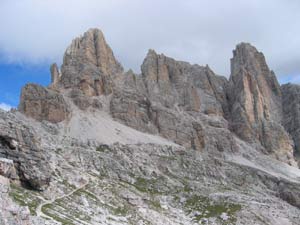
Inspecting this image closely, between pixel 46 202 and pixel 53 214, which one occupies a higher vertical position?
pixel 46 202

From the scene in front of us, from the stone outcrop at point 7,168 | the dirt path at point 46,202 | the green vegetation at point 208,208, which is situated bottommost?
the green vegetation at point 208,208

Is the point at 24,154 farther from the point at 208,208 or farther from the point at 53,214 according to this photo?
the point at 208,208

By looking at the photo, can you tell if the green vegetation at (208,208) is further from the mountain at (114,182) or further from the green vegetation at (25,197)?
the green vegetation at (25,197)

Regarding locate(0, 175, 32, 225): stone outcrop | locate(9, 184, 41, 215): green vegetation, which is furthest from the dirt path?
locate(0, 175, 32, 225): stone outcrop

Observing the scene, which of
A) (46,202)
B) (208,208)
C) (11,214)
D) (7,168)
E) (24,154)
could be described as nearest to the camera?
(11,214)

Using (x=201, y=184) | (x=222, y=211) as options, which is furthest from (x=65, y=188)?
(x=201, y=184)

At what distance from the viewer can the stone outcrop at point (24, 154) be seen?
100m

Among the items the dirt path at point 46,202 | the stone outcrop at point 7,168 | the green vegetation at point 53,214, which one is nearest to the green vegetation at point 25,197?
the dirt path at point 46,202

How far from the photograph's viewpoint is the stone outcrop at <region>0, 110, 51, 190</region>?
100m

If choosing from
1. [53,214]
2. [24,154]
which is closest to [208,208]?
[24,154]

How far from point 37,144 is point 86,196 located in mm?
19590

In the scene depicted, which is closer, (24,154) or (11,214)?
(11,214)

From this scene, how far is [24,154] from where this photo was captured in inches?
4092

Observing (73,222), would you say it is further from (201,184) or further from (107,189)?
(201,184)
